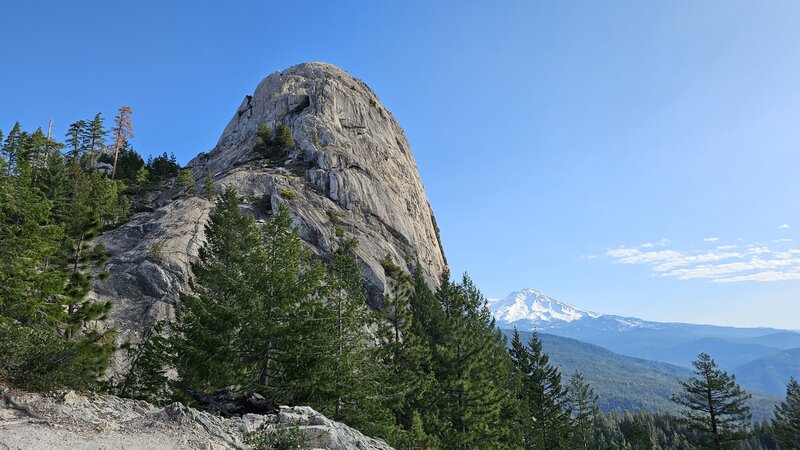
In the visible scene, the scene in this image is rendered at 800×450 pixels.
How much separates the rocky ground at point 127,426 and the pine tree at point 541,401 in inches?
1139

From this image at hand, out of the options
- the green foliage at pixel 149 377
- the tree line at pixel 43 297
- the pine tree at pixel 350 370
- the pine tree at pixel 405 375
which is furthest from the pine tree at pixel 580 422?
the tree line at pixel 43 297

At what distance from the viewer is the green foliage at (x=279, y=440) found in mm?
10742

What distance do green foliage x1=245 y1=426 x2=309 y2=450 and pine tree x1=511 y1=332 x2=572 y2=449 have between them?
29849 millimetres

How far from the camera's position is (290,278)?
743 inches

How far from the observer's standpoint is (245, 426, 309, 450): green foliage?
10742mm

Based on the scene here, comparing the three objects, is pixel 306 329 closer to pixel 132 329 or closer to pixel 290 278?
pixel 290 278

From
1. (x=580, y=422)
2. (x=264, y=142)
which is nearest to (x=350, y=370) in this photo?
(x=580, y=422)

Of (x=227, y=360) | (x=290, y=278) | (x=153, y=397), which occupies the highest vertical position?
(x=290, y=278)

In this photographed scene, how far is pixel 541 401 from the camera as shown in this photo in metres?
40.8

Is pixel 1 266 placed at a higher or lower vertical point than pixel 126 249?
lower

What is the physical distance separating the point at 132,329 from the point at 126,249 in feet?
37.2

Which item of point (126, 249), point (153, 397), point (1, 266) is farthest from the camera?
point (126, 249)

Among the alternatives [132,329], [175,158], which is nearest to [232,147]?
[175,158]

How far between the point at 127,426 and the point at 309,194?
4374 cm
